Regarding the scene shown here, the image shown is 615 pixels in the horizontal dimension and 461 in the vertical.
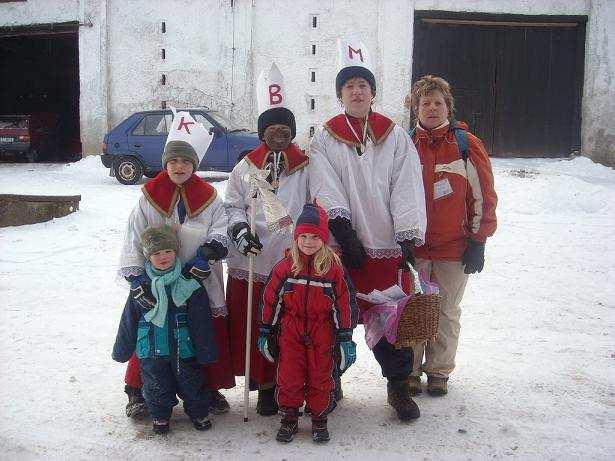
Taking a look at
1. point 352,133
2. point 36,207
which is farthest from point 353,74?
point 36,207

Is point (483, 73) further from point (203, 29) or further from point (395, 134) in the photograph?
point (395, 134)

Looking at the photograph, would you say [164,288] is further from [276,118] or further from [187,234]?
[276,118]

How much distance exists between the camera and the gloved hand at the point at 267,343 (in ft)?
10.4

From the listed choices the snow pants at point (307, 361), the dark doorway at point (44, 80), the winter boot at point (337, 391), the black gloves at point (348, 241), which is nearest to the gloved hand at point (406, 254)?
the black gloves at point (348, 241)

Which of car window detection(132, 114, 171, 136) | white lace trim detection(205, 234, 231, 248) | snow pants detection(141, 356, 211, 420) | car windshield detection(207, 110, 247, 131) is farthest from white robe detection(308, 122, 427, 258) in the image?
car window detection(132, 114, 171, 136)

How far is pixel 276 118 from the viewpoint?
3.43m

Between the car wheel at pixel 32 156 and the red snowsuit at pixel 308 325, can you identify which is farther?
the car wheel at pixel 32 156

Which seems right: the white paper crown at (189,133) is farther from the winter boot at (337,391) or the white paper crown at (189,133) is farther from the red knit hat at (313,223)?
the winter boot at (337,391)

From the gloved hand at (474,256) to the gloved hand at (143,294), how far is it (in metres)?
1.79

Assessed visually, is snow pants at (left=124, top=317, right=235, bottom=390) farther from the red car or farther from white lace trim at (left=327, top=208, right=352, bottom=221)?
the red car

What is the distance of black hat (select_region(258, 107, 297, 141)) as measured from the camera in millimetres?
3434

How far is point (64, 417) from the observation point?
11.0 feet

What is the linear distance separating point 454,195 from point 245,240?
126cm

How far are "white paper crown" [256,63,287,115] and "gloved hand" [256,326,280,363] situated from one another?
49.0 inches
